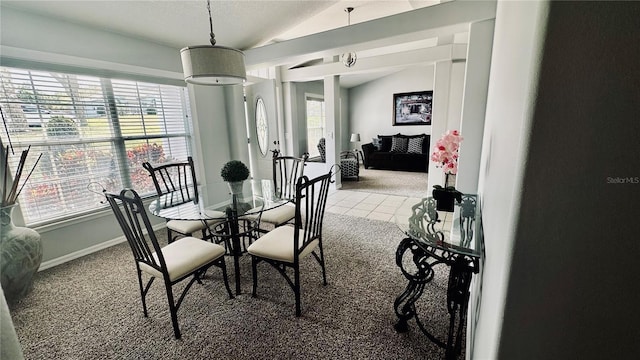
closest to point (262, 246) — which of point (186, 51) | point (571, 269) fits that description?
point (186, 51)

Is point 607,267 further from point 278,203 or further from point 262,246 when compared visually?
point 278,203

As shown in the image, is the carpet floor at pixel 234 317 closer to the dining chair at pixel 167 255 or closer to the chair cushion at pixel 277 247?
the dining chair at pixel 167 255

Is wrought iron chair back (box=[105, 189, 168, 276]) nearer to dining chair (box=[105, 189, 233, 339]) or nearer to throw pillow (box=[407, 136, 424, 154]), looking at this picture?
dining chair (box=[105, 189, 233, 339])

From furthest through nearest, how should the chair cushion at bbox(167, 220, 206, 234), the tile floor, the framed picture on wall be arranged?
the framed picture on wall → the tile floor → the chair cushion at bbox(167, 220, 206, 234)

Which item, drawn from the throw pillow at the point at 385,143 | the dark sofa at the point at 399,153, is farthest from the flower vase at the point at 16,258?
the throw pillow at the point at 385,143

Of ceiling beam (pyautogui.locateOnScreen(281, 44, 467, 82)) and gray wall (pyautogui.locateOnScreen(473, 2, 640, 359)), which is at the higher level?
ceiling beam (pyautogui.locateOnScreen(281, 44, 467, 82))

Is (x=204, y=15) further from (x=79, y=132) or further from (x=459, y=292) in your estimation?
(x=459, y=292)

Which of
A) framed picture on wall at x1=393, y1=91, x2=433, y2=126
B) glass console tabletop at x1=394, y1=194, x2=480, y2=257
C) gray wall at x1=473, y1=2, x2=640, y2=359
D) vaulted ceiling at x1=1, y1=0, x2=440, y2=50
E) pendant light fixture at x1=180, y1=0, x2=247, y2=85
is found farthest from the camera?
framed picture on wall at x1=393, y1=91, x2=433, y2=126

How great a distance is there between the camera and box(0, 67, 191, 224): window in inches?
91.9

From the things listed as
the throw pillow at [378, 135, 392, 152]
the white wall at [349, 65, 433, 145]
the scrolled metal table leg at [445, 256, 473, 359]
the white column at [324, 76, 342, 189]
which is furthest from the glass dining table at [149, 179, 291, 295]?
the white wall at [349, 65, 433, 145]

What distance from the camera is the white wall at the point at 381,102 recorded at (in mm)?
7271

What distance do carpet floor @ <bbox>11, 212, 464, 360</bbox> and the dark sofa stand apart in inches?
187

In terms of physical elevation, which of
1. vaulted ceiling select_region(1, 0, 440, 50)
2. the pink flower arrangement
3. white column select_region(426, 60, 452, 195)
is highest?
vaulted ceiling select_region(1, 0, 440, 50)

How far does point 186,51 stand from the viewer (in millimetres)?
1820
